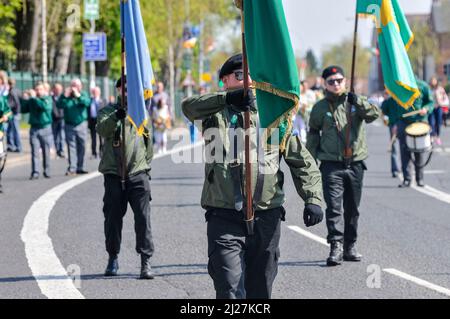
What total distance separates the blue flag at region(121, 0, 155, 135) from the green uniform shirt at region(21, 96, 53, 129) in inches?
424

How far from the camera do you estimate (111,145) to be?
956cm

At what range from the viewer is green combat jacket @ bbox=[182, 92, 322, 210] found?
245 inches

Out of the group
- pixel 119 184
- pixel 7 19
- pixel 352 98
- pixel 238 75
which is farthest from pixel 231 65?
pixel 7 19

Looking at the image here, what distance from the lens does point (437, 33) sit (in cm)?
12738

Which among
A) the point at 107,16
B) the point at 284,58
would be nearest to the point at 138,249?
the point at 284,58

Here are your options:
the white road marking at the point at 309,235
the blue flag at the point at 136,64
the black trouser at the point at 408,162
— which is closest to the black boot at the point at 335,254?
the white road marking at the point at 309,235

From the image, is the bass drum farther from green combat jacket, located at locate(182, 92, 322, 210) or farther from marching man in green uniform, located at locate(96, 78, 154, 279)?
green combat jacket, located at locate(182, 92, 322, 210)

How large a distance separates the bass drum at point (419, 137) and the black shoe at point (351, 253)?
6.72 meters

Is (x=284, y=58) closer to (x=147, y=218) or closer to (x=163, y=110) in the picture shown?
(x=147, y=218)

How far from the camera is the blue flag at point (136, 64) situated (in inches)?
366

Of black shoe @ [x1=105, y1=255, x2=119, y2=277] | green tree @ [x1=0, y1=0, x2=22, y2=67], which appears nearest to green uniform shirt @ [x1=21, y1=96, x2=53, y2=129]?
black shoe @ [x1=105, y1=255, x2=119, y2=277]

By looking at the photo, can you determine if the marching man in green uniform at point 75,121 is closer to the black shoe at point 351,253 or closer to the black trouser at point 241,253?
the black shoe at point 351,253

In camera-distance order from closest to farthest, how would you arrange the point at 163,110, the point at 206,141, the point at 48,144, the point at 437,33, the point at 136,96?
the point at 206,141 < the point at 136,96 < the point at 48,144 < the point at 163,110 < the point at 437,33

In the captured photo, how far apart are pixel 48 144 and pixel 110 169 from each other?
11057 mm
